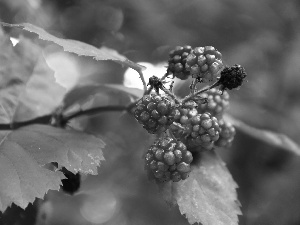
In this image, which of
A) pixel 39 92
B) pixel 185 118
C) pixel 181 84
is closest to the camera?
pixel 185 118

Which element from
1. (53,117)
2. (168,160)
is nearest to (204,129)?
(168,160)

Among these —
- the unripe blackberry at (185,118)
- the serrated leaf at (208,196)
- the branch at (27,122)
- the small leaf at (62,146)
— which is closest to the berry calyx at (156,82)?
the unripe blackberry at (185,118)

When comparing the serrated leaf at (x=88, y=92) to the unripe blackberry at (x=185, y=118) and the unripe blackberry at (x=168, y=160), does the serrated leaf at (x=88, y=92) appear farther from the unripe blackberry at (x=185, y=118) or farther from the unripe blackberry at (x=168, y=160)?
the unripe blackberry at (x=168, y=160)

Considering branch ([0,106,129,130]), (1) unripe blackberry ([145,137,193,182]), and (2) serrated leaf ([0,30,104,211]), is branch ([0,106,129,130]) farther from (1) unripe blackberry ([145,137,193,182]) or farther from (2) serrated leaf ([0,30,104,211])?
(1) unripe blackberry ([145,137,193,182])

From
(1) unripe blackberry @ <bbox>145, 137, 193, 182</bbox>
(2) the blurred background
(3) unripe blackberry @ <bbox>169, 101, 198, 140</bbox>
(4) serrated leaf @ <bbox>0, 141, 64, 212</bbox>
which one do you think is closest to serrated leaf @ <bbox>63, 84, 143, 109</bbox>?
(2) the blurred background

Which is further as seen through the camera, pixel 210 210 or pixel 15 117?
pixel 15 117

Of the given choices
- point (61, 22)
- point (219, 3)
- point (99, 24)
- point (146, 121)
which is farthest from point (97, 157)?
point (219, 3)

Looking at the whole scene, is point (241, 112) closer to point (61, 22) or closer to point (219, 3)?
point (219, 3)

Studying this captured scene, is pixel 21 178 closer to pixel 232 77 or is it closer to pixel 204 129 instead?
pixel 204 129
